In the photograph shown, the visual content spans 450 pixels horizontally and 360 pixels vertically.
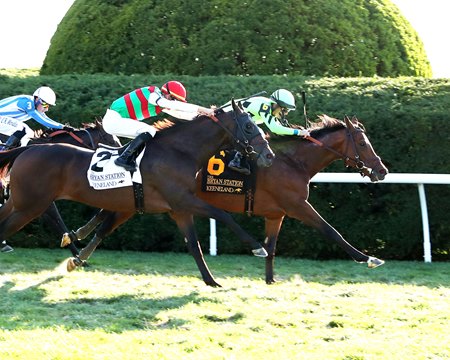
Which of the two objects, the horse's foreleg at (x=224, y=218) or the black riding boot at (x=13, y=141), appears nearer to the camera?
the horse's foreleg at (x=224, y=218)

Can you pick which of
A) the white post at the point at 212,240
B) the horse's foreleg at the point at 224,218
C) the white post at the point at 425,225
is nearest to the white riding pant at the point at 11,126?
the white post at the point at 212,240

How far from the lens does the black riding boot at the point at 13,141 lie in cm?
932

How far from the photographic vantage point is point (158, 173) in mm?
7523

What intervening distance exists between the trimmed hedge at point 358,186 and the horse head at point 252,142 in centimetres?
252

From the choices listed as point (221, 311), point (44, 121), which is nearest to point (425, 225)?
point (221, 311)

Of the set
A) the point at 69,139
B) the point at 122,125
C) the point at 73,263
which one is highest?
the point at 122,125

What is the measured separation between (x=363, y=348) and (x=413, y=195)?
4.66 m

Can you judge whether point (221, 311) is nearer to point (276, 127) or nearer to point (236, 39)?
point (276, 127)

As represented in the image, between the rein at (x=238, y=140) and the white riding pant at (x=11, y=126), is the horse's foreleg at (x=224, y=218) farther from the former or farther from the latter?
the white riding pant at (x=11, y=126)

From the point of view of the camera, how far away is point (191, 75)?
11.4 meters

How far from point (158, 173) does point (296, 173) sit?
→ 1.42 meters

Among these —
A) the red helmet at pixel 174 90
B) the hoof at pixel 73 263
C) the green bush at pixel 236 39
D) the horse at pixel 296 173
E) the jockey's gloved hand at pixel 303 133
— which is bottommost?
the hoof at pixel 73 263

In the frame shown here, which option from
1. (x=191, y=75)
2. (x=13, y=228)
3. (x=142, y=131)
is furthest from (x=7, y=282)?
(x=191, y=75)

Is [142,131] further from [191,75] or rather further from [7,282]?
[191,75]
